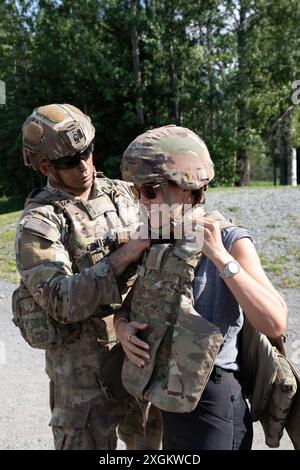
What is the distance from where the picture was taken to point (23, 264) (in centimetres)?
203

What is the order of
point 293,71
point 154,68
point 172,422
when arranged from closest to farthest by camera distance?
point 172,422
point 154,68
point 293,71

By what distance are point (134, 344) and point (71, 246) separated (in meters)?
0.49

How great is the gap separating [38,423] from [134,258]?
229cm

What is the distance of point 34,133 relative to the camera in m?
2.13

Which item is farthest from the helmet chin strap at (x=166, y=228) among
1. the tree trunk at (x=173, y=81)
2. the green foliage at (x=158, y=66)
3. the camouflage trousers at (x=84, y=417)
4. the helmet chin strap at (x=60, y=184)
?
the tree trunk at (x=173, y=81)

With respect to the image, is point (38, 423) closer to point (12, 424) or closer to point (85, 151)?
point (12, 424)

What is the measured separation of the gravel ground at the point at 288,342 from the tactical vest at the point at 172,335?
183 cm

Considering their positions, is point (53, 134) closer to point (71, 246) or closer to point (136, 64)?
point (71, 246)

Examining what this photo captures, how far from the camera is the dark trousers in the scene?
1.77 m

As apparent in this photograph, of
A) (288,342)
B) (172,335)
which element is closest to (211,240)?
(172,335)

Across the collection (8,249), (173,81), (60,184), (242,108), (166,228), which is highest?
(173,81)

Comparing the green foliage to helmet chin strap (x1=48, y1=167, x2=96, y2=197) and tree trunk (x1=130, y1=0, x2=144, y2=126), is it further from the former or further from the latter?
helmet chin strap (x1=48, y1=167, x2=96, y2=197)

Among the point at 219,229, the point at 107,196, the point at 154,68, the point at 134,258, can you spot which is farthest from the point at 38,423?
the point at 154,68

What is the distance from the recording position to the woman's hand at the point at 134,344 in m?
1.84
